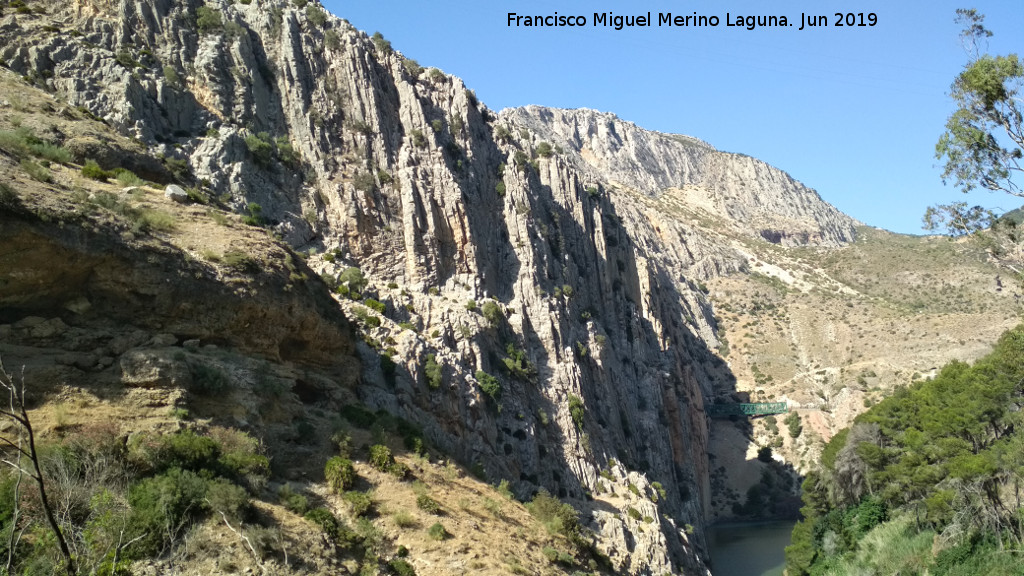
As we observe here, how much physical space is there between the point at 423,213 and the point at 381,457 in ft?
76.4

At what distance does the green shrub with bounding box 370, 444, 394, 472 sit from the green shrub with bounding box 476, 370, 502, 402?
14891 mm

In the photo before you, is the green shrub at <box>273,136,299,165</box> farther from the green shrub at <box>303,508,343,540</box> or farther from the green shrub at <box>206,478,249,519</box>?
the green shrub at <box>206,478,249,519</box>

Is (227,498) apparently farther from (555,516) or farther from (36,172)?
(555,516)

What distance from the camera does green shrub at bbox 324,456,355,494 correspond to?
773 inches

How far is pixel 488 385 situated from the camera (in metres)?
37.2

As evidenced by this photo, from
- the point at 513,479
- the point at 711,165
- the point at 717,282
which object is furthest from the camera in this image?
the point at 711,165

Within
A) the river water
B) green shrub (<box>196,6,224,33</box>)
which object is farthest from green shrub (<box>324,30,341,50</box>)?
the river water

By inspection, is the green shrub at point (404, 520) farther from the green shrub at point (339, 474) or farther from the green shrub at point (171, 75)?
the green shrub at point (171, 75)

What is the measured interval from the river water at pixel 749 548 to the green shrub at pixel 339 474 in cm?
4048

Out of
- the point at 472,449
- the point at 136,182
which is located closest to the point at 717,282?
the point at 472,449

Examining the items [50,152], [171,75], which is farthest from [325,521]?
[171,75]

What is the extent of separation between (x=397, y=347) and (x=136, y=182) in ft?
42.0

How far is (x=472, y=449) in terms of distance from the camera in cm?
3338

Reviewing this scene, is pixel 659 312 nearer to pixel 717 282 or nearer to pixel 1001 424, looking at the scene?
pixel 1001 424
